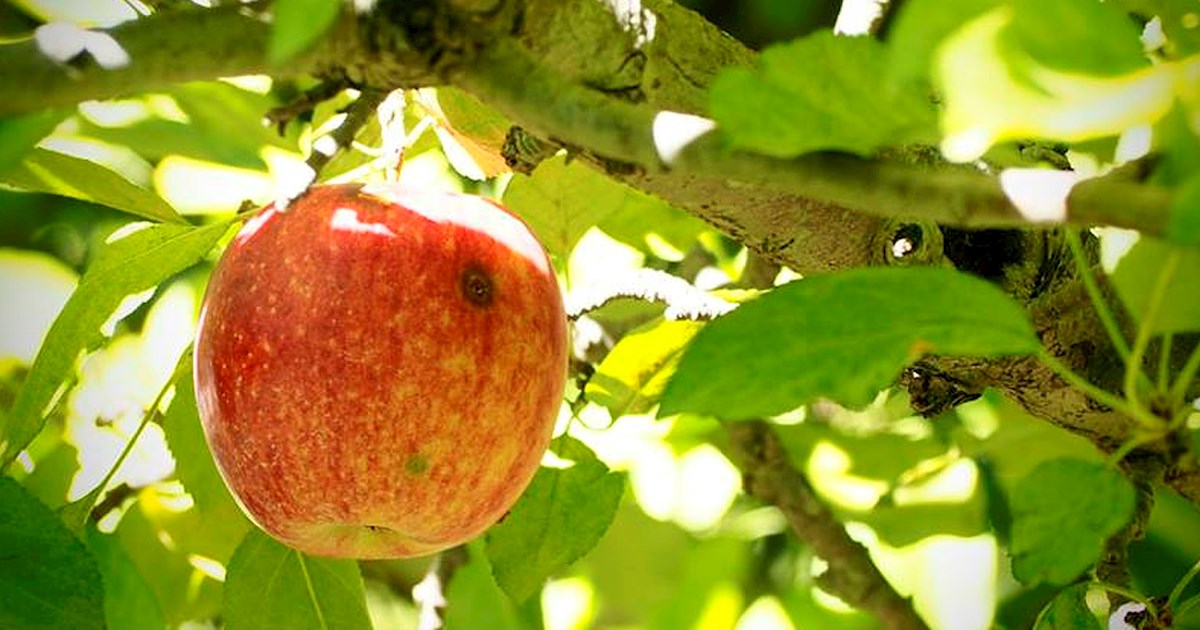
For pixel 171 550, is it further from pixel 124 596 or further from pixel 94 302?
pixel 94 302

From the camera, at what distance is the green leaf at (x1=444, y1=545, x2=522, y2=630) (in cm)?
100

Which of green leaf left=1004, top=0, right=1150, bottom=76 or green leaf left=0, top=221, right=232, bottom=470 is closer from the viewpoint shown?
green leaf left=1004, top=0, right=1150, bottom=76

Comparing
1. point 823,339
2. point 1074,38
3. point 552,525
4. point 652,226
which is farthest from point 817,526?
point 1074,38

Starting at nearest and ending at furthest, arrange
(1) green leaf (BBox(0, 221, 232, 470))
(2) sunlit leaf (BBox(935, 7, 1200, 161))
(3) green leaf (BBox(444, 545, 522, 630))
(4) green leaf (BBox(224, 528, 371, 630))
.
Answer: (2) sunlit leaf (BBox(935, 7, 1200, 161))
(1) green leaf (BBox(0, 221, 232, 470))
(4) green leaf (BBox(224, 528, 371, 630))
(3) green leaf (BBox(444, 545, 522, 630))

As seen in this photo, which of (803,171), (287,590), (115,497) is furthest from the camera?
(115,497)

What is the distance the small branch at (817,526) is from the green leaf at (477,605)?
0.26 meters

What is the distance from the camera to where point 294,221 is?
0.75 metres

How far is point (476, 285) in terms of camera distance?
2.45ft

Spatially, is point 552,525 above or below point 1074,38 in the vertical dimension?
below

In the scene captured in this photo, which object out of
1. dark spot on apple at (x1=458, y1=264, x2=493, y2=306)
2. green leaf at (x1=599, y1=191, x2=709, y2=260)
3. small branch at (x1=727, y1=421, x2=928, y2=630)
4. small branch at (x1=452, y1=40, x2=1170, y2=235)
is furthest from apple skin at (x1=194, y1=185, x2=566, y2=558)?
small branch at (x1=727, y1=421, x2=928, y2=630)

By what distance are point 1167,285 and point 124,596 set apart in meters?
0.67

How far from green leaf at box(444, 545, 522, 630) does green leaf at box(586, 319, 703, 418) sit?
6.3 inches

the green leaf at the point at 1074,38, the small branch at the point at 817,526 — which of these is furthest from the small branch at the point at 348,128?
the small branch at the point at 817,526

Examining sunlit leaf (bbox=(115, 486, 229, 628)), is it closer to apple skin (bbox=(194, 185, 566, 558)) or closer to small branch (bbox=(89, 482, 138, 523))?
small branch (bbox=(89, 482, 138, 523))
